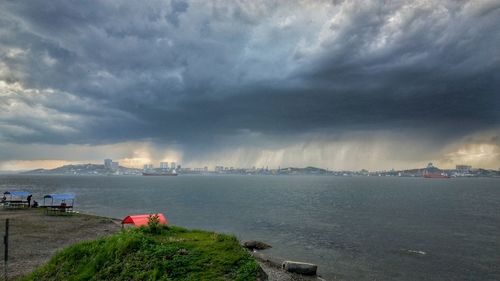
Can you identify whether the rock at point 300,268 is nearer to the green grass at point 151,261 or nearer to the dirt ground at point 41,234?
the green grass at point 151,261

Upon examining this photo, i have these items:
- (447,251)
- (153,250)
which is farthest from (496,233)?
(153,250)

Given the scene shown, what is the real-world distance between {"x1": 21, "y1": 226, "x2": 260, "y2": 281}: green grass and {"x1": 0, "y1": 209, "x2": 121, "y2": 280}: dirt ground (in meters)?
7.12

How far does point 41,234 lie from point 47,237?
8.57ft

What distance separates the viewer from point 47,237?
43844 mm

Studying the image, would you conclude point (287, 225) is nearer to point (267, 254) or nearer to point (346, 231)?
point (346, 231)

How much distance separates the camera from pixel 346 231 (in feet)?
198

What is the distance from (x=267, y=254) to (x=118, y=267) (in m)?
25.9

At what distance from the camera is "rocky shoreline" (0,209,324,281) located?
3024 cm

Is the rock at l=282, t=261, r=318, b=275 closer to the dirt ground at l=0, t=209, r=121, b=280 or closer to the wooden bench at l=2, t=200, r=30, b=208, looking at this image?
the dirt ground at l=0, t=209, r=121, b=280

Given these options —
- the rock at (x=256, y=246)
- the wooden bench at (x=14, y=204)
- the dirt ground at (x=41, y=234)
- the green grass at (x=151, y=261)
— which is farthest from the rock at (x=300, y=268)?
the wooden bench at (x=14, y=204)

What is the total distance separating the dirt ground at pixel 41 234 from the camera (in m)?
31.1

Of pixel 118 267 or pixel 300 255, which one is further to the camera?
pixel 300 255

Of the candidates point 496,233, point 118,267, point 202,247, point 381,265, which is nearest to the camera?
point 118,267

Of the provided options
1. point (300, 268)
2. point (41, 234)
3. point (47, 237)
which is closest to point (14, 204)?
point (41, 234)
